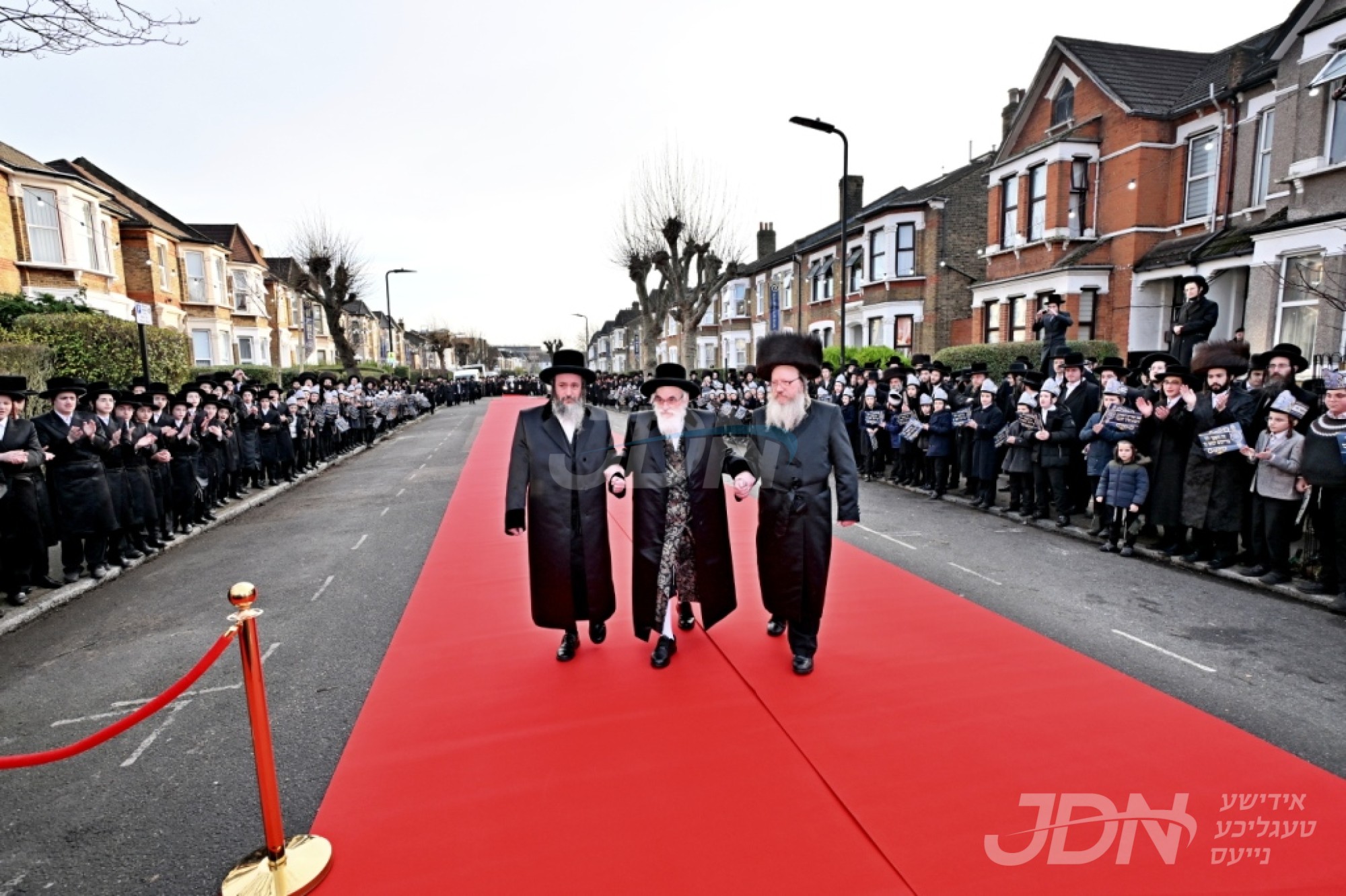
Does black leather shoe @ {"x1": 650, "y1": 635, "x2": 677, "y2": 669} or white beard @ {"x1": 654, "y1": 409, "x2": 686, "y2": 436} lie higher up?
white beard @ {"x1": 654, "y1": 409, "x2": 686, "y2": 436}

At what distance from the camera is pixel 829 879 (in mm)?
2658

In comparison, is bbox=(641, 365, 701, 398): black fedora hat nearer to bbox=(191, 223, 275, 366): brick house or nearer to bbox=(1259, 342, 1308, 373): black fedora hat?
bbox=(1259, 342, 1308, 373): black fedora hat

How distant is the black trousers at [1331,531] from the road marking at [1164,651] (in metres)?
2.11

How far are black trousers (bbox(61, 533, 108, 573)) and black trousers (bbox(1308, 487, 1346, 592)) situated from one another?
11.6 meters

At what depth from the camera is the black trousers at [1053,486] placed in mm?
8773

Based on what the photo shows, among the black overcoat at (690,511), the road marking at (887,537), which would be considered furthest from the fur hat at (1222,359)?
the black overcoat at (690,511)

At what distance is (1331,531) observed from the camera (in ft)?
19.4


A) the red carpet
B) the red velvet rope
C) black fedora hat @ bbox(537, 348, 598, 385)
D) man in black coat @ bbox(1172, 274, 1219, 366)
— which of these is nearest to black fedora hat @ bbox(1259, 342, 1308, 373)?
man in black coat @ bbox(1172, 274, 1219, 366)

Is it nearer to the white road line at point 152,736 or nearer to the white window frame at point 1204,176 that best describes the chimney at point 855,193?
the white window frame at point 1204,176

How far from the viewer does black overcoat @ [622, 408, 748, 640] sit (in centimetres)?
464

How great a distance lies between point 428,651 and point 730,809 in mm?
2853

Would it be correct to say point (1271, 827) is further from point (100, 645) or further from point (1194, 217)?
point (1194, 217)

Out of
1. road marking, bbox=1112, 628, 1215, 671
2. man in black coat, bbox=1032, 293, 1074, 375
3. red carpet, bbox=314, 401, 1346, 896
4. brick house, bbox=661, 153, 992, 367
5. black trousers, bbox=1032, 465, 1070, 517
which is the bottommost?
road marking, bbox=1112, 628, 1215, 671

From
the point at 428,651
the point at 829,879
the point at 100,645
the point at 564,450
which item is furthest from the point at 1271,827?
the point at 100,645
